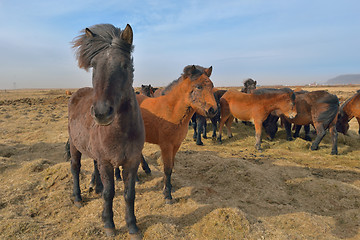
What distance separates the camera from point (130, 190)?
9.06ft

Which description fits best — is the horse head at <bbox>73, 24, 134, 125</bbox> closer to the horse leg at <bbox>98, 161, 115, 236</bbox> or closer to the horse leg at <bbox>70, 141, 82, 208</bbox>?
the horse leg at <bbox>98, 161, 115, 236</bbox>

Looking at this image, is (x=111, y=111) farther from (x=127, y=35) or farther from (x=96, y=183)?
(x=96, y=183)

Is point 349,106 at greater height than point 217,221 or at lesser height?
greater

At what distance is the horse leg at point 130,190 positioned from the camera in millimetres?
2697

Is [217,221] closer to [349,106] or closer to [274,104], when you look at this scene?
[274,104]

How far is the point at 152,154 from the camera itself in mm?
6648

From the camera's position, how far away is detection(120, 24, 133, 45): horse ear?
7.38 ft

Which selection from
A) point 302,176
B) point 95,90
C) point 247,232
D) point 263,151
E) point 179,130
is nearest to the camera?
point 95,90

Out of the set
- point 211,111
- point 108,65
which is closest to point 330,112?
point 211,111

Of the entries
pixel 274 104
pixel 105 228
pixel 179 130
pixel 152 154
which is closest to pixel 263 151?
pixel 274 104

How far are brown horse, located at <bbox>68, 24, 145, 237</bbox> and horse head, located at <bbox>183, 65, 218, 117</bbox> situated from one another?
124cm

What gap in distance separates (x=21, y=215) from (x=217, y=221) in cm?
336

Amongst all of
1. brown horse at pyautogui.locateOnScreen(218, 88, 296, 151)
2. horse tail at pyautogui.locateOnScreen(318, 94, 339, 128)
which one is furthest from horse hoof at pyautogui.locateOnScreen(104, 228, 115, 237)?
horse tail at pyautogui.locateOnScreen(318, 94, 339, 128)

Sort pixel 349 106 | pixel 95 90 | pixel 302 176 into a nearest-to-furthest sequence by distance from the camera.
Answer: pixel 95 90, pixel 302 176, pixel 349 106
